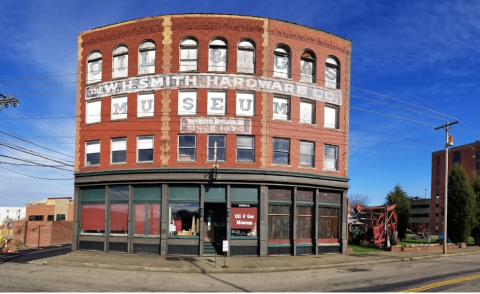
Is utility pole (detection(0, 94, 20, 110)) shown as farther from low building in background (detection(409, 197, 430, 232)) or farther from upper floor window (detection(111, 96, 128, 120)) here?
low building in background (detection(409, 197, 430, 232))

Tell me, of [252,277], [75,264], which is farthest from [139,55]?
[252,277]

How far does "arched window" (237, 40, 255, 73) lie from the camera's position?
26.8 metres

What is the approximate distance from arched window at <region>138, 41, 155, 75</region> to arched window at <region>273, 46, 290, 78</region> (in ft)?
26.9

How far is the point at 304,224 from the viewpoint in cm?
2706

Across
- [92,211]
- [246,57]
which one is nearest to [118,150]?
[92,211]

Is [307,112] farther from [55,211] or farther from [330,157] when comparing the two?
[55,211]

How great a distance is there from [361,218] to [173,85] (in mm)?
18987

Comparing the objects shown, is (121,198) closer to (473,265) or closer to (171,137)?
(171,137)

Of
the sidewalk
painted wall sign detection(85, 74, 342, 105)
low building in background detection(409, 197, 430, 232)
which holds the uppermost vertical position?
painted wall sign detection(85, 74, 342, 105)

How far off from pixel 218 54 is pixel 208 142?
587 cm

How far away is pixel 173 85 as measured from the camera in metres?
26.5

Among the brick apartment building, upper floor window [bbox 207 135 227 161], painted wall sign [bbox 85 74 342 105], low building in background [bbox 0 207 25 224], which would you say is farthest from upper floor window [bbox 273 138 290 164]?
low building in background [bbox 0 207 25 224]

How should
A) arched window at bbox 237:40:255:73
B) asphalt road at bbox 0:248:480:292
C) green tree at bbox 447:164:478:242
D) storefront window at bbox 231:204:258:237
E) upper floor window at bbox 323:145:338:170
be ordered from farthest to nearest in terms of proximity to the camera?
green tree at bbox 447:164:478:242
upper floor window at bbox 323:145:338:170
arched window at bbox 237:40:255:73
storefront window at bbox 231:204:258:237
asphalt road at bbox 0:248:480:292

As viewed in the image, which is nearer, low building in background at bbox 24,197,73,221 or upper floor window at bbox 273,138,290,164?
upper floor window at bbox 273,138,290,164
